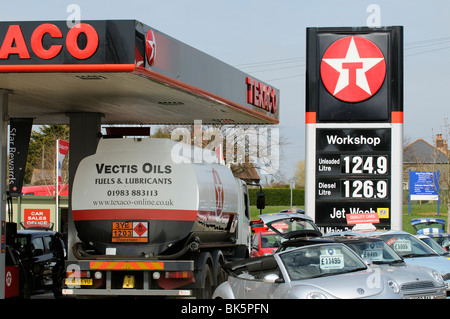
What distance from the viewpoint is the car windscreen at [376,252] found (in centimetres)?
1462

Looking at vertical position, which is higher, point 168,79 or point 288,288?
point 168,79

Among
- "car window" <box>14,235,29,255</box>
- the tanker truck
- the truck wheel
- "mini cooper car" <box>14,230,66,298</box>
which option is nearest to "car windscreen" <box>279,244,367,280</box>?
the tanker truck

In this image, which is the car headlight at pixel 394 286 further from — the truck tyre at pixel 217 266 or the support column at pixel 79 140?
the support column at pixel 79 140

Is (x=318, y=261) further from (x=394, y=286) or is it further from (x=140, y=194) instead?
(x=140, y=194)

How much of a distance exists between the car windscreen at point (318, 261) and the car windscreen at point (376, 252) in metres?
2.55

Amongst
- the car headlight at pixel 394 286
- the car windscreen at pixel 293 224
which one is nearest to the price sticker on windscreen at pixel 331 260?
the car headlight at pixel 394 286

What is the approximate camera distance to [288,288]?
11008mm

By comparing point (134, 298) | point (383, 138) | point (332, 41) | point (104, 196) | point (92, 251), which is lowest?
point (134, 298)

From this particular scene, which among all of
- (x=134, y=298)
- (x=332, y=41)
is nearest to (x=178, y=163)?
(x=134, y=298)

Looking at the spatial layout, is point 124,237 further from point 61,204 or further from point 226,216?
point 61,204

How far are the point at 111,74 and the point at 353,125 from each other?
11.1 metres

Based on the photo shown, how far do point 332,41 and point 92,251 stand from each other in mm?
→ 10752

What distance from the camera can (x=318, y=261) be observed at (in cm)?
1177

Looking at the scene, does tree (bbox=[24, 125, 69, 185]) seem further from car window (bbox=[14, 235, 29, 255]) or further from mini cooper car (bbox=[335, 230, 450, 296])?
mini cooper car (bbox=[335, 230, 450, 296])
